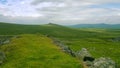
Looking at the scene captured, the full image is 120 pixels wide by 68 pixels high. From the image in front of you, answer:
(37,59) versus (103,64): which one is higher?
(37,59)

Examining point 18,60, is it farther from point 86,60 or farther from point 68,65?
point 86,60

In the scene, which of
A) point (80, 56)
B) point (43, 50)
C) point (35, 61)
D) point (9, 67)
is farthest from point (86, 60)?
point (9, 67)

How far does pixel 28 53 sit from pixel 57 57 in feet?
29.1

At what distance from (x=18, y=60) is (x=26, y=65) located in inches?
203

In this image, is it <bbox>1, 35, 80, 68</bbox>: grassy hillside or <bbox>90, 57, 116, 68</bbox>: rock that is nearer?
<bbox>1, 35, 80, 68</bbox>: grassy hillside

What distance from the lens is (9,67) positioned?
161ft

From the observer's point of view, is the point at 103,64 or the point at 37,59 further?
the point at 37,59

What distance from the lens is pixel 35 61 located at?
174 ft

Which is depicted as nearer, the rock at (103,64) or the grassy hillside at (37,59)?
the grassy hillside at (37,59)

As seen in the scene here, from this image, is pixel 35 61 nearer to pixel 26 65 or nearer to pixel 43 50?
pixel 26 65

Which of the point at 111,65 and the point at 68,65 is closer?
the point at 68,65

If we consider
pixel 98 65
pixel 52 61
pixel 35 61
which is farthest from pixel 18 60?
pixel 98 65

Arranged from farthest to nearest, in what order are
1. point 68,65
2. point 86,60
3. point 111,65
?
point 86,60 → point 111,65 → point 68,65

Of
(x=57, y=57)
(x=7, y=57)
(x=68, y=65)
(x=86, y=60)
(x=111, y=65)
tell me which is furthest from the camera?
(x=86, y=60)
